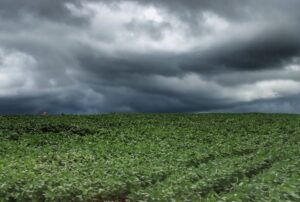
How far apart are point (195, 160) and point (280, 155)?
4.41m

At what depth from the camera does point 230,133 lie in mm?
43625

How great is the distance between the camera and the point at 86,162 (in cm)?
2702

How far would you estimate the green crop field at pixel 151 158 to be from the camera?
1773 centimetres

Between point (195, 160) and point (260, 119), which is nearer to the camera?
point (195, 160)

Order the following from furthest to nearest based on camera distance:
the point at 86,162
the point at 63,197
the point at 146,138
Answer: the point at 146,138, the point at 86,162, the point at 63,197

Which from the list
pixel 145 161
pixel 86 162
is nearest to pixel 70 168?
pixel 86 162

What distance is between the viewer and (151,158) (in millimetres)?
28688

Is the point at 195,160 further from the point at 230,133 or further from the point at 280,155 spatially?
the point at 230,133

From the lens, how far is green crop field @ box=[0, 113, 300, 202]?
17.7 m

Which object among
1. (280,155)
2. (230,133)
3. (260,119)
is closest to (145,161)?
(280,155)

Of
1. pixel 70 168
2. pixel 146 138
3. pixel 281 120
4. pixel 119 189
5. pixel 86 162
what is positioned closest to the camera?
pixel 119 189

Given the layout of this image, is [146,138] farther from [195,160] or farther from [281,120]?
[281,120]

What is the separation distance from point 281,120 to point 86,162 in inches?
1269

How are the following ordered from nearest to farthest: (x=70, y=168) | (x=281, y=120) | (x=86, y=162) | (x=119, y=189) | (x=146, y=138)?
(x=119, y=189) → (x=70, y=168) → (x=86, y=162) → (x=146, y=138) → (x=281, y=120)
